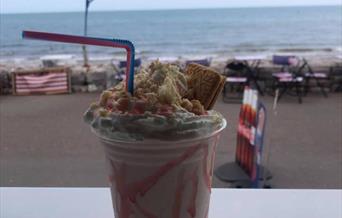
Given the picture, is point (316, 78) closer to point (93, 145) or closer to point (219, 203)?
point (93, 145)

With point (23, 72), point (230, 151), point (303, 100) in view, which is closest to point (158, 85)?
point (230, 151)

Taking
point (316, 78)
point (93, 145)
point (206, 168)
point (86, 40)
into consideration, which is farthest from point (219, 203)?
point (316, 78)

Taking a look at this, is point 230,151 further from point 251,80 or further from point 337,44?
point 337,44

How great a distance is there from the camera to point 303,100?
6875 mm

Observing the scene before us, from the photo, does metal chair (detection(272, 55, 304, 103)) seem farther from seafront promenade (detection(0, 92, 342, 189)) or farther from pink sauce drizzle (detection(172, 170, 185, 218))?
pink sauce drizzle (detection(172, 170, 185, 218))

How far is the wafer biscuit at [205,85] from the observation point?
64cm

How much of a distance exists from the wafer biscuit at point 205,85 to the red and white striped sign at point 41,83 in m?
7.41

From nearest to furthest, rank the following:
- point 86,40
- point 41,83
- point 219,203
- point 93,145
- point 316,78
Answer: point 86,40
point 219,203
point 93,145
point 316,78
point 41,83

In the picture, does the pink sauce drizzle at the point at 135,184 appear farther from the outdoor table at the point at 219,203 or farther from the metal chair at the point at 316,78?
the metal chair at the point at 316,78

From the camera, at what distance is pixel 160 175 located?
61 centimetres

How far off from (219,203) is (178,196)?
1.19ft

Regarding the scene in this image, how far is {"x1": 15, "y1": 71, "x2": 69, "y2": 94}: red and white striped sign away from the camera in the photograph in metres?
7.77

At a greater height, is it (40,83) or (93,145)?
(93,145)

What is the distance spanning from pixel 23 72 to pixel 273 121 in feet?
16.6
